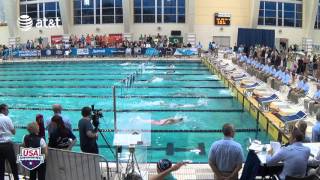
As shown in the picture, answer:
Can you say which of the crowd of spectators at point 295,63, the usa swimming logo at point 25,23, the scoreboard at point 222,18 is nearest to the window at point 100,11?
the usa swimming logo at point 25,23

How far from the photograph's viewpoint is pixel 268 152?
5.58 meters

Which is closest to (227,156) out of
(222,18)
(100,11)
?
(222,18)

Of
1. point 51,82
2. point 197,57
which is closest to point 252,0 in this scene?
point 197,57

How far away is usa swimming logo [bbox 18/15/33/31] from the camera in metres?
38.2

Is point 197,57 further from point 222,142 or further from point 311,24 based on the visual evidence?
point 222,142

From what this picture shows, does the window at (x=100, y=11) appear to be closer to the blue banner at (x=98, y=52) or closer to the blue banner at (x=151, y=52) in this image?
the blue banner at (x=98, y=52)

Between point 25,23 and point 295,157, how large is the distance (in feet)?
118

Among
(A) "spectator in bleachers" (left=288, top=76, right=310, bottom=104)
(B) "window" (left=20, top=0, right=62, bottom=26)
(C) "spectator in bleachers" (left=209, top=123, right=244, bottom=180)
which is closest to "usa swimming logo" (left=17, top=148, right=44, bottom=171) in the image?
(C) "spectator in bleachers" (left=209, top=123, right=244, bottom=180)

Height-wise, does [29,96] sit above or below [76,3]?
below

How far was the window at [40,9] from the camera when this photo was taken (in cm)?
3800

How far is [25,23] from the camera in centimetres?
3828

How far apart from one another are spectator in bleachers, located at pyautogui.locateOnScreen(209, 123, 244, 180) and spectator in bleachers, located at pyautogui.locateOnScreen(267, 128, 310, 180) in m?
0.43

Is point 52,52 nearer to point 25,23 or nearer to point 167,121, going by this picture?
point 25,23

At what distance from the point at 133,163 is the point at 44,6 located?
3469cm
